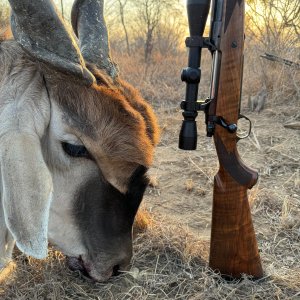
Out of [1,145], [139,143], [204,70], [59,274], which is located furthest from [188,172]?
[204,70]

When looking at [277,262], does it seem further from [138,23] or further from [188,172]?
[138,23]

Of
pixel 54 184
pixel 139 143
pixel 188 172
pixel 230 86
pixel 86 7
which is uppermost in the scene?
pixel 86 7

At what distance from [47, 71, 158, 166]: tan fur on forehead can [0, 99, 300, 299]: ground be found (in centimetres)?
101

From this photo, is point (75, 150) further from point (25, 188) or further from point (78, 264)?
point (78, 264)

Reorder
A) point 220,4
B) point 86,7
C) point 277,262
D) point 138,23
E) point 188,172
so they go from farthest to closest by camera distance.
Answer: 1. point 138,23
2. point 188,172
3. point 277,262
4. point 86,7
5. point 220,4

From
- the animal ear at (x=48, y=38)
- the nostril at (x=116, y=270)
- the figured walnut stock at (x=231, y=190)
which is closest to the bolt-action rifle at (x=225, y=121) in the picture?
the figured walnut stock at (x=231, y=190)

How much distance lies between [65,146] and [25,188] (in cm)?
31

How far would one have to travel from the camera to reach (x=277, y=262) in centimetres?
Result: 312

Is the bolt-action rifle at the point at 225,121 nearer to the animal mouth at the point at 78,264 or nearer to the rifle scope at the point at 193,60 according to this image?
the rifle scope at the point at 193,60

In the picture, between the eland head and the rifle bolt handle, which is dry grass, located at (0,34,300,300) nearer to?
the eland head

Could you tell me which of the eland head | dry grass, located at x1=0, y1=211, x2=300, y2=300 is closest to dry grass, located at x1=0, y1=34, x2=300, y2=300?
dry grass, located at x1=0, y1=211, x2=300, y2=300

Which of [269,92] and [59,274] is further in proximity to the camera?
[269,92]

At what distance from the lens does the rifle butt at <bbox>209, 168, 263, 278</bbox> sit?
2.73 metres

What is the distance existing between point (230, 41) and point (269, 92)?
6.56 metres
